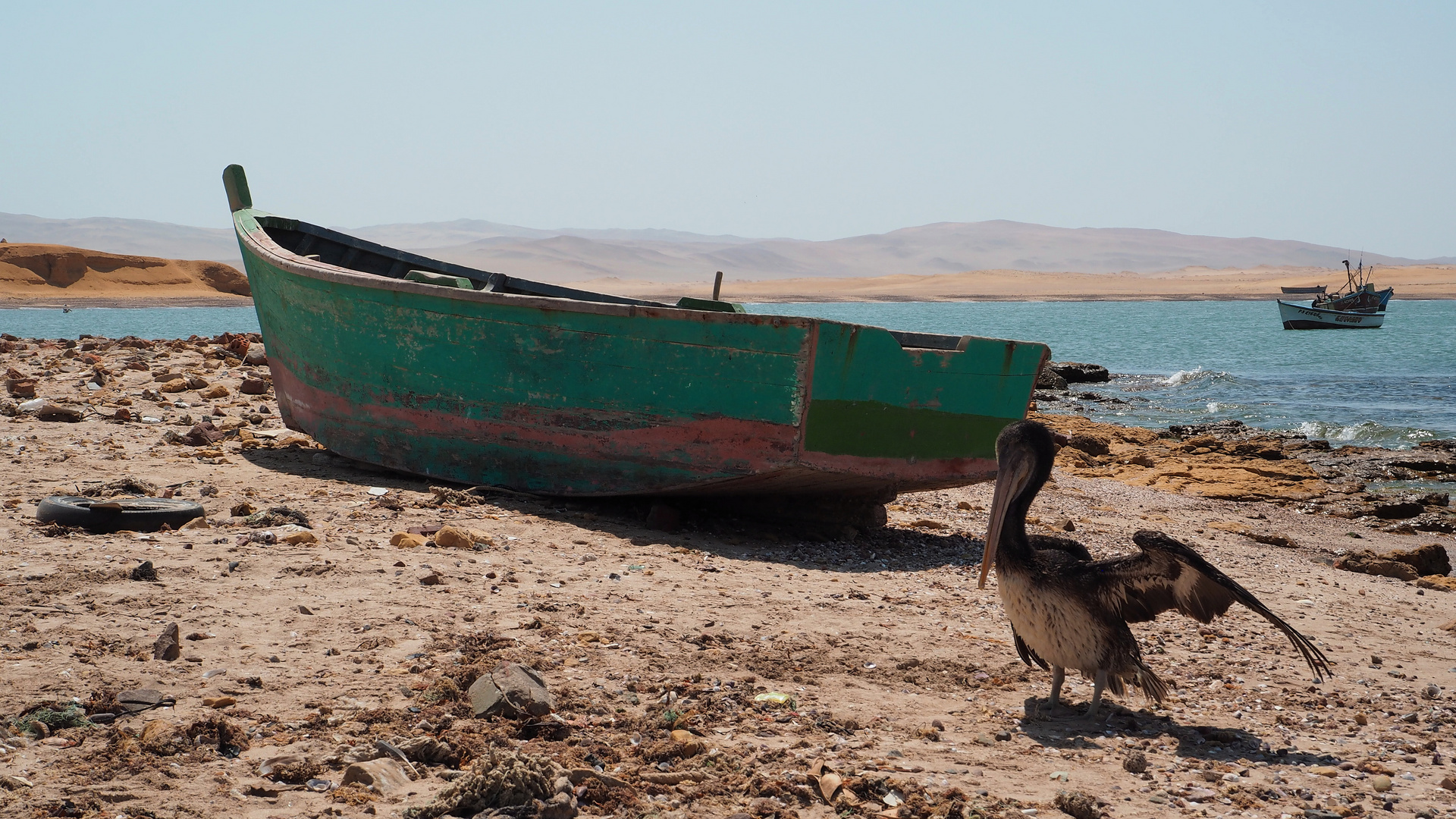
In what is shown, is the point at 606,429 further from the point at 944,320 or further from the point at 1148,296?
the point at 1148,296

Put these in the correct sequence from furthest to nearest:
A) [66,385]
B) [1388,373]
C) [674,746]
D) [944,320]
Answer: [944,320], [1388,373], [66,385], [674,746]

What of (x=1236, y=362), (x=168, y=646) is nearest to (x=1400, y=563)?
(x=168, y=646)

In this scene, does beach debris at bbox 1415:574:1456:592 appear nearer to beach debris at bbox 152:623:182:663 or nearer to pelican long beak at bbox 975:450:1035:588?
pelican long beak at bbox 975:450:1035:588

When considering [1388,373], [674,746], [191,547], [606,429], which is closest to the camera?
[674,746]

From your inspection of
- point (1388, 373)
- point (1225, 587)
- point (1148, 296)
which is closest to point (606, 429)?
point (1225, 587)

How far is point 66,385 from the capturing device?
10.5 metres

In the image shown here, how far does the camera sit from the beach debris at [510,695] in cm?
336

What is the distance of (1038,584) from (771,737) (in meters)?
1.13

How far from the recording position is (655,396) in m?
6.25

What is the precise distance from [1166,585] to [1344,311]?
4939cm

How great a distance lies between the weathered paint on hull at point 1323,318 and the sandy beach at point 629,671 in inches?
1765

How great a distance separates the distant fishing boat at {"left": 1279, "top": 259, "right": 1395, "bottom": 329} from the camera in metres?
45.2

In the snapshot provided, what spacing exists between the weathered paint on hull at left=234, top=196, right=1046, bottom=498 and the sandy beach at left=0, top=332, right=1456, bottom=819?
1.21ft

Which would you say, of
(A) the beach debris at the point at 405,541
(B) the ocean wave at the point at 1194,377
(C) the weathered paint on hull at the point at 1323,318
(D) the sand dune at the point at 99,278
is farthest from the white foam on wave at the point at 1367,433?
(D) the sand dune at the point at 99,278
